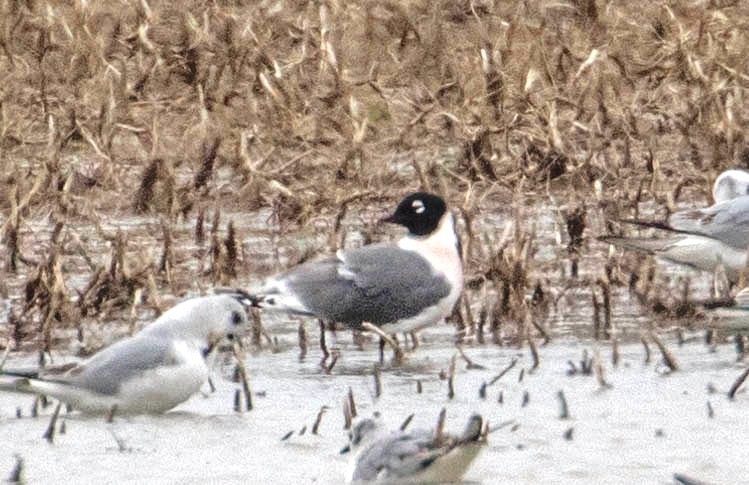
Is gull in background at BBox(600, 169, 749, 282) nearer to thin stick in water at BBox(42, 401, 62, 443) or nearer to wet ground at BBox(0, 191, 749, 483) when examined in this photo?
wet ground at BBox(0, 191, 749, 483)

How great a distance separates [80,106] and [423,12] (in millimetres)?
2791

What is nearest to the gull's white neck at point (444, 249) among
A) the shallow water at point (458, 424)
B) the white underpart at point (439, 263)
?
the white underpart at point (439, 263)

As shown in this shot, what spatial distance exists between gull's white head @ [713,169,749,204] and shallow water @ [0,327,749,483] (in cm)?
164

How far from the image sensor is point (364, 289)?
8.65 m

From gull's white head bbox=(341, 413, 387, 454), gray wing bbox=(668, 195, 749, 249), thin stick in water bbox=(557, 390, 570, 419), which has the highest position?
gray wing bbox=(668, 195, 749, 249)

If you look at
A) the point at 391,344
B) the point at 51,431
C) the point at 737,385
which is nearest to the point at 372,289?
the point at 391,344

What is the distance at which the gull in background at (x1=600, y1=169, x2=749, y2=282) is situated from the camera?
31.6 feet

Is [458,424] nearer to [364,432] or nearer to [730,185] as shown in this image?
[364,432]

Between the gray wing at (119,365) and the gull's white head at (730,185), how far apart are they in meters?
3.53

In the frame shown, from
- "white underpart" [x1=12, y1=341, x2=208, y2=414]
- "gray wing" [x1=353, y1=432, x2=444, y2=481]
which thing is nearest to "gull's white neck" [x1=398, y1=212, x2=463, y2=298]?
"white underpart" [x1=12, y1=341, x2=208, y2=414]

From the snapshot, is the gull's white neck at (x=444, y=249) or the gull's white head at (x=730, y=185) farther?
the gull's white head at (x=730, y=185)

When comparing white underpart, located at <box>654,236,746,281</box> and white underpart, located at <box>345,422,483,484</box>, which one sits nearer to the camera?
white underpart, located at <box>345,422,483,484</box>

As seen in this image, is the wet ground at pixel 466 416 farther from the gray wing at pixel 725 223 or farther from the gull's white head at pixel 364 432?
the gray wing at pixel 725 223

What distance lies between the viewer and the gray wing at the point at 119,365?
7250 millimetres
